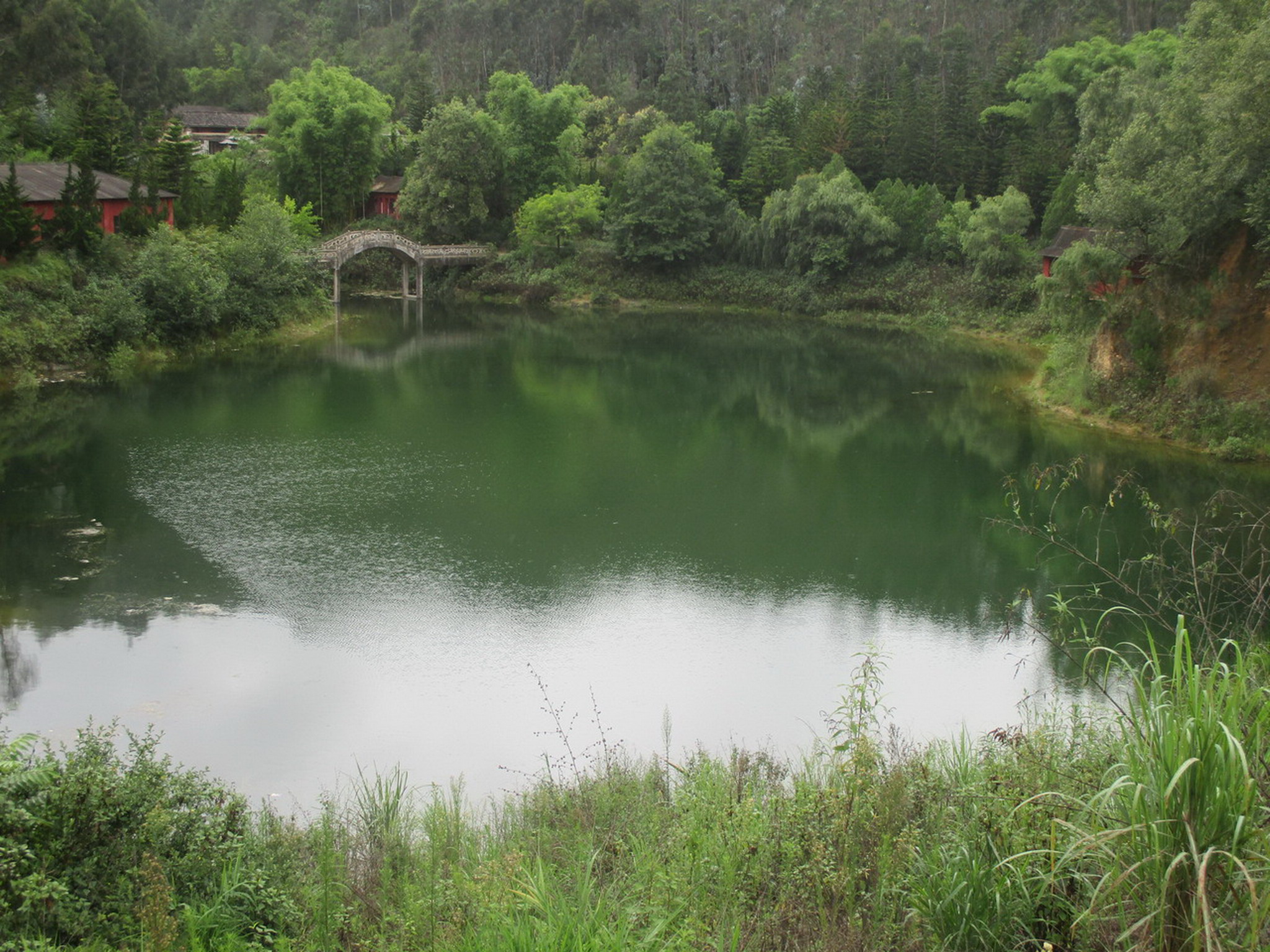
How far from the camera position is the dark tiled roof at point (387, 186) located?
57.7m

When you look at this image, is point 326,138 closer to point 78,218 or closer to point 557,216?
point 557,216

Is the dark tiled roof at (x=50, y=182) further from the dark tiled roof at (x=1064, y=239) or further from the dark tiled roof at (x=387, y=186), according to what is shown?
the dark tiled roof at (x=1064, y=239)

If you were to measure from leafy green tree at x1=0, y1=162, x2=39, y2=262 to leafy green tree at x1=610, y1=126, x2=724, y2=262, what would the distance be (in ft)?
91.3

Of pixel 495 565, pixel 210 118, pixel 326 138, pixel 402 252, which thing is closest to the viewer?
pixel 495 565

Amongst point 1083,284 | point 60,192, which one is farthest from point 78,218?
point 1083,284

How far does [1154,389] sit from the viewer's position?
24641 millimetres

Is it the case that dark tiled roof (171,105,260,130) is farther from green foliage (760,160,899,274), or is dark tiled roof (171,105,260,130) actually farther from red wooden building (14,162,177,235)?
green foliage (760,160,899,274)

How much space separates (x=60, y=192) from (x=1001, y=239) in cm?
3374

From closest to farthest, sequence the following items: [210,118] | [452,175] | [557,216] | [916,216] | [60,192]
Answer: [60,192], [916,216], [557,216], [452,175], [210,118]

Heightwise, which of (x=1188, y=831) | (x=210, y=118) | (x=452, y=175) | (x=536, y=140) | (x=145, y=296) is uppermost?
(x=210, y=118)

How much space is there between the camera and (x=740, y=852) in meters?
6.94

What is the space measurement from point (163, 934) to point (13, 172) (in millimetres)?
27193

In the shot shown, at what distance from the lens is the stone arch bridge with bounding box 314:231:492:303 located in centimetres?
4447

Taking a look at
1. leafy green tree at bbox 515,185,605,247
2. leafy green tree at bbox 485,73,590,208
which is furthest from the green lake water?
leafy green tree at bbox 485,73,590,208
